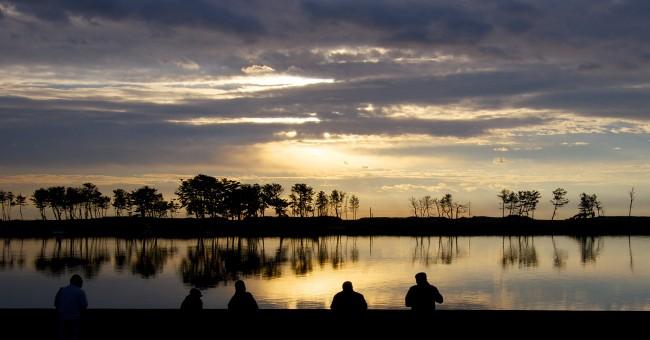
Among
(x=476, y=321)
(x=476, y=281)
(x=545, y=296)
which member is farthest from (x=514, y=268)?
(x=476, y=321)

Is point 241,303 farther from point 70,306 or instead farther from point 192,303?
point 70,306

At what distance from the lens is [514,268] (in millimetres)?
77188

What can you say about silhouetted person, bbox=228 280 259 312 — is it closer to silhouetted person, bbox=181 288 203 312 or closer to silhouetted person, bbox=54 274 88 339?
silhouetted person, bbox=181 288 203 312

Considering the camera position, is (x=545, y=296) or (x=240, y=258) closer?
(x=545, y=296)

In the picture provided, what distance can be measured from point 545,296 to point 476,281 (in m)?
11.6

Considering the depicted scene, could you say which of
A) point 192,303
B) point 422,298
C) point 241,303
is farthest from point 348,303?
point 192,303

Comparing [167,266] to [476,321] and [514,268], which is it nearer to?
[514,268]

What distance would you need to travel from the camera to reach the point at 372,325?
1850cm

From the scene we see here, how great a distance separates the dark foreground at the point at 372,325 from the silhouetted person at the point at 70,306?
2.17 metres

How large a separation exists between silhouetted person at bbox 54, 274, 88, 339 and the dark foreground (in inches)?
85.3

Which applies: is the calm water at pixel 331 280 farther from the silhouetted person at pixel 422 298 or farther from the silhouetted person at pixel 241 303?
the silhouetted person at pixel 241 303

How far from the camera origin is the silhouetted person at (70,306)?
15.0 metres

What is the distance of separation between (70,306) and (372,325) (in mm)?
7704

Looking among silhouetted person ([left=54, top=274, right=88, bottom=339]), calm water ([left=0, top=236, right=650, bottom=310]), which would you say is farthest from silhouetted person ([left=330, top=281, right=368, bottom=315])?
calm water ([left=0, top=236, right=650, bottom=310])
